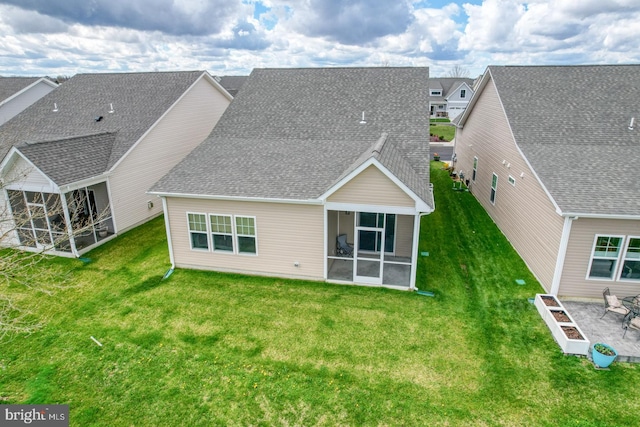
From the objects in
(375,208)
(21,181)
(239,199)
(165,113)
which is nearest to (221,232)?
(239,199)

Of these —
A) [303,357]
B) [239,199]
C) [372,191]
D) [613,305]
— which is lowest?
[303,357]

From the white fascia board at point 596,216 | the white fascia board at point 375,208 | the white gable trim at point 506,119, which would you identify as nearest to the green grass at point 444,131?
A: the white gable trim at point 506,119

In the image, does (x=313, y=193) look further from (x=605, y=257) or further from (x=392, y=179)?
(x=605, y=257)

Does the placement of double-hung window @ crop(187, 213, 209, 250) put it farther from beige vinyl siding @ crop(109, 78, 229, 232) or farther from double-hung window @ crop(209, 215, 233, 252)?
beige vinyl siding @ crop(109, 78, 229, 232)

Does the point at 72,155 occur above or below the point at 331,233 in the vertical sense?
above

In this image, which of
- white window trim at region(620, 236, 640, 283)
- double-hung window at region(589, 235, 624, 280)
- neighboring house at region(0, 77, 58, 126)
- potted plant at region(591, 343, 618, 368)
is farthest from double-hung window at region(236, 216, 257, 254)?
neighboring house at region(0, 77, 58, 126)

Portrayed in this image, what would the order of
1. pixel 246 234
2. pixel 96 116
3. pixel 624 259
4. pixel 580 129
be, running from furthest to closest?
pixel 96 116
pixel 580 129
pixel 246 234
pixel 624 259

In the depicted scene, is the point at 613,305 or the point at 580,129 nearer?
the point at 613,305
